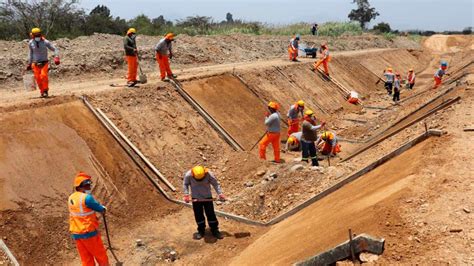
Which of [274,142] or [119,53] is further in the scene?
[119,53]

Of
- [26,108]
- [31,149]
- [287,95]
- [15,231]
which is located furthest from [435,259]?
[287,95]

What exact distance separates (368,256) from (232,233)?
3.82 metres

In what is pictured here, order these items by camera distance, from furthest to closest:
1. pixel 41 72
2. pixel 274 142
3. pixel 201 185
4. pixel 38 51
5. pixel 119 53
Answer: pixel 119 53, pixel 274 142, pixel 41 72, pixel 38 51, pixel 201 185

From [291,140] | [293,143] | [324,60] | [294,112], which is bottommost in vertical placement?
[293,143]

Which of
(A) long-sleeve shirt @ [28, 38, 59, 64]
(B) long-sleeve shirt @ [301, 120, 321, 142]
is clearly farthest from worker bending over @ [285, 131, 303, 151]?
(A) long-sleeve shirt @ [28, 38, 59, 64]

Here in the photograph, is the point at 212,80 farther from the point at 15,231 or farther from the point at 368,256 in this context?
the point at 368,256

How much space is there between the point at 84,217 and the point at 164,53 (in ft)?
27.2

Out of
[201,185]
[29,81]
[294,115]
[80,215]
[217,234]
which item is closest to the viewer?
[80,215]

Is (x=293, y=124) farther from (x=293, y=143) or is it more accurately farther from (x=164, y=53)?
(x=164, y=53)

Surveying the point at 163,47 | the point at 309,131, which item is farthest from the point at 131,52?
the point at 309,131

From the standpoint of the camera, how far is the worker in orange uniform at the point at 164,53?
13469mm

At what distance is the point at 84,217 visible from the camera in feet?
20.8

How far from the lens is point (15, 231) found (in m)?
7.76

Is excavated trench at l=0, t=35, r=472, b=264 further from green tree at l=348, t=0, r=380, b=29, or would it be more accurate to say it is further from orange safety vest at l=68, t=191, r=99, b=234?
green tree at l=348, t=0, r=380, b=29
